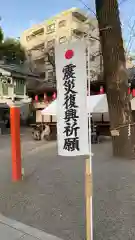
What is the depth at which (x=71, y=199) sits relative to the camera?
5160 millimetres

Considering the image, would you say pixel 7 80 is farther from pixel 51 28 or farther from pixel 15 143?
pixel 51 28

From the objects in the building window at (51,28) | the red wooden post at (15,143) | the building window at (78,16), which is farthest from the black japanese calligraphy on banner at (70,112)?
the building window at (78,16)

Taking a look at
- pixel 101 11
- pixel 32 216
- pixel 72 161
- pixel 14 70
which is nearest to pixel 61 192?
pixel 32 216

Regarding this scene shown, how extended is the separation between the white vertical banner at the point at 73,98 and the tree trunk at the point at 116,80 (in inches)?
185

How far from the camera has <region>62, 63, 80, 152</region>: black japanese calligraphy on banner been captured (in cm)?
378

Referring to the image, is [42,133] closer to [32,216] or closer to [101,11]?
[101,11]

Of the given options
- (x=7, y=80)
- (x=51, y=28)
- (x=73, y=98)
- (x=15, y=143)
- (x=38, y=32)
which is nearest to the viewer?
(x=73, y=98)

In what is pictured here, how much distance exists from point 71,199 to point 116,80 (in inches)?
176

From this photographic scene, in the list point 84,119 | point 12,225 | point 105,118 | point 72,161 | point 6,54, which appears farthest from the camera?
point 6,54

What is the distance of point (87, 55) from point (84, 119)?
0.94 meters

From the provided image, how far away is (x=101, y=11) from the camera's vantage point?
28.0ft

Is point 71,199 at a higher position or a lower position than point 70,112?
lower

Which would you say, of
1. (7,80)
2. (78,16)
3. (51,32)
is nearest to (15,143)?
(7,80)

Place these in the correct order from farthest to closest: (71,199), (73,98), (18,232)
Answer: (71,199)
(18,232)
(73,98)
